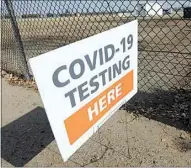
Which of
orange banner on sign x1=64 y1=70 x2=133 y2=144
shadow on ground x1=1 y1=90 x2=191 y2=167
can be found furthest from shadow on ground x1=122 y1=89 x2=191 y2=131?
orange banner on sign x1=64 y1=70 x2=133 y2=144

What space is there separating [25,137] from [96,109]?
189 centimetres

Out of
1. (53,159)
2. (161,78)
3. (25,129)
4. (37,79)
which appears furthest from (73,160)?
(161,78)

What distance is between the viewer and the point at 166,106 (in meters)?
4.09

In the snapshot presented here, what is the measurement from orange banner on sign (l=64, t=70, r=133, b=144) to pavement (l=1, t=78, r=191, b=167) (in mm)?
866

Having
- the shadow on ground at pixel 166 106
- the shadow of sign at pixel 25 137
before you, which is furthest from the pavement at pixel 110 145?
the shadow on ground at pixel 166 106

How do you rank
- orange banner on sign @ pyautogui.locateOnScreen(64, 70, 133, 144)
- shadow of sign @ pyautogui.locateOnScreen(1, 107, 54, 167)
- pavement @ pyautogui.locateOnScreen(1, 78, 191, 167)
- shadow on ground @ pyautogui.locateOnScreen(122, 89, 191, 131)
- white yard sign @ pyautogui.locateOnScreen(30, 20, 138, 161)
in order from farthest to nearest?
1. shadow on ground @ pyautogui.locateOnScreen(122, 89, 191, 131)
2. shadow of sign @ pyautogui.locateOnScreen(1, 107, 54, 167)
3. pavement @ pyautogui.locateOnScreen(1, 78, 191, 167)
4. orange banner on sign @ pyautogui.locateOnScreen(64, 70, 133, 144)
5. white yard sign @ pyautogui.locateOnScreen(30, 20, 138, 161)

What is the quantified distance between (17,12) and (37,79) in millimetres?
4044

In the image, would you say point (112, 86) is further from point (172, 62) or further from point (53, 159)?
point (172, 62)

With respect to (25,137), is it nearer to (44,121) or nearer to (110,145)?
(44,121)

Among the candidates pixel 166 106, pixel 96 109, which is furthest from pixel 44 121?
pixel 96 109

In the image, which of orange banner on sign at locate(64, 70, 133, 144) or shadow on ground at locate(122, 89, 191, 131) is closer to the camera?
orange banner on sign at locate(64, 70, 133, 144)

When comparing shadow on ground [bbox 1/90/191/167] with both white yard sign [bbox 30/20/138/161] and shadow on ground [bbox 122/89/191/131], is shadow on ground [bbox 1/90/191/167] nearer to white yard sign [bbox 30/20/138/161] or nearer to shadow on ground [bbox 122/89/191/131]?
shadow on ground [bbox 122/89/191/131]

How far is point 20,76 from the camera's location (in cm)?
617

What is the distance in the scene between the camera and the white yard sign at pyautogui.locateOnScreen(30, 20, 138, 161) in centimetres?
180
